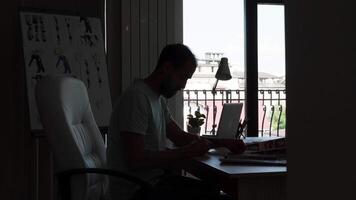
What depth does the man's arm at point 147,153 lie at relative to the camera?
1740 mm

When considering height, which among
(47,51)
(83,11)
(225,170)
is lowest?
(225,170)

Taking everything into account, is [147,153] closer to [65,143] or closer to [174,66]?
[65,143]

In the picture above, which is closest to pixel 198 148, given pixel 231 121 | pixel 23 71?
pixel 231 121

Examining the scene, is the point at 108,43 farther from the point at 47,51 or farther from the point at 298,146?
the point at 298,146

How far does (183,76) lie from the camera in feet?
6.73

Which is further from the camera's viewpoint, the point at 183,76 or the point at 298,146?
the point at 183,76

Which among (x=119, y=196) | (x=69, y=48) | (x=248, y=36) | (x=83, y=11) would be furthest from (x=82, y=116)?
(x=248, y=36)

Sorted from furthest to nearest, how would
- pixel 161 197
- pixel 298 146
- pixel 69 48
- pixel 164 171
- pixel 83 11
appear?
pixel 83 11 < pixel 69 48 < pixel 164 171 < pixel 161 197 < pixel 298 146

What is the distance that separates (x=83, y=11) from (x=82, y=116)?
174 cm

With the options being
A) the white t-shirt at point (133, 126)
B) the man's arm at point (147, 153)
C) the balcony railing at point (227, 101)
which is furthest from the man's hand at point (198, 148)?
the balcony railing at point (227, 101)

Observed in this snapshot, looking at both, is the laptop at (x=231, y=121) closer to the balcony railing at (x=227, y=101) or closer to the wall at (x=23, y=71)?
the wall at (x=23, y=71)

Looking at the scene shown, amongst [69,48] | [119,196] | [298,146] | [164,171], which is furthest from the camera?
[69,48]

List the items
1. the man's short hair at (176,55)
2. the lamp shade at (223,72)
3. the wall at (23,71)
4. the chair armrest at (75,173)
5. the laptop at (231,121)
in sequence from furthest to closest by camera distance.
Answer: the lamp shade at (223,72) → the wall at (23,71) → the laptop at (231,121) → the man's short hair at (176,55) → the chair armrest at (75,173)

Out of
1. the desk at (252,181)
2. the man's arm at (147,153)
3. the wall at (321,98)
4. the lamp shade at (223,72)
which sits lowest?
the desk at (252,181)
